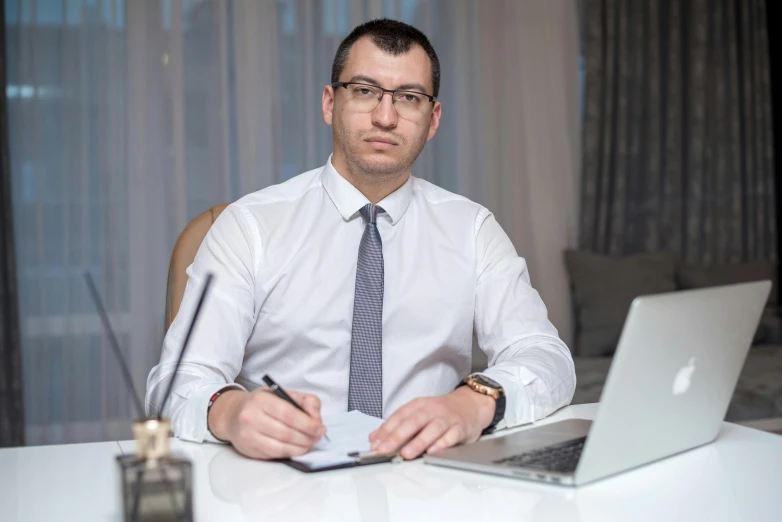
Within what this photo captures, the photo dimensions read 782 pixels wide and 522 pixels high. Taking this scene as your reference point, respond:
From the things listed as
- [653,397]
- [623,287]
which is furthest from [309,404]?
[623,287]

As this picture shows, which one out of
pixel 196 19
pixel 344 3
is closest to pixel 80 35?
pixel 196 19

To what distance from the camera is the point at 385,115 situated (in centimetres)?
183

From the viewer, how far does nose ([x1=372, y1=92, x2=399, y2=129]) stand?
1.84m

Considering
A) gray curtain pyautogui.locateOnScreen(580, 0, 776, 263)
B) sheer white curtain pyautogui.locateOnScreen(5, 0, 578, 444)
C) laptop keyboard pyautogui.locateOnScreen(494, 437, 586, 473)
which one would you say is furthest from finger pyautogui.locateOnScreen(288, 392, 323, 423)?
gray curtain pyautogui.locateOnScreen(580, 0, 776, 263)

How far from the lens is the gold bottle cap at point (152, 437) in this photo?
2.57 feet

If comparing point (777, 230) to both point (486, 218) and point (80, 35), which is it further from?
point (80, 35)

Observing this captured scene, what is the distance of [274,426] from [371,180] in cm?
88

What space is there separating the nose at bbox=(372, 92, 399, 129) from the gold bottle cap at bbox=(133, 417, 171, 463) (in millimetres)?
1150

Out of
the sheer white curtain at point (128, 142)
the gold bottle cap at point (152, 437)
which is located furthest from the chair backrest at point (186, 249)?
the sheer white curtain at point (128, 142)

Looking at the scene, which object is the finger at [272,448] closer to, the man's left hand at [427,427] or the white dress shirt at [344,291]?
the man's left hand at [427,427]

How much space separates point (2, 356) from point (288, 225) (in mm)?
2172

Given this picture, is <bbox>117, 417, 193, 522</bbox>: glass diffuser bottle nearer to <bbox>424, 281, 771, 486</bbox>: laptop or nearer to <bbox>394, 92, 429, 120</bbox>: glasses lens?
<bbox>424, 281, 771, 486</bbox>: laptop

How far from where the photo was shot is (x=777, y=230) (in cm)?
470

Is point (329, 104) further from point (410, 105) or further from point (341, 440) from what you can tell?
point (341, 440)
